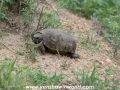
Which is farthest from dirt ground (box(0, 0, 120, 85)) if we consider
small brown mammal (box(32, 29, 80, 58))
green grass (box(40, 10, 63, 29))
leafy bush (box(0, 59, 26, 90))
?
A: leafy bush (box(0, 59, 26, 90))

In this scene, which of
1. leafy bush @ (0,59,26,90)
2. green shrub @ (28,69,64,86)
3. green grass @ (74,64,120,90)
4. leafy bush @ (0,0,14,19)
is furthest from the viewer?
leafy bush @ (0,0,14,19)

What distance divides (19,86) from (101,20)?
14.2 feet

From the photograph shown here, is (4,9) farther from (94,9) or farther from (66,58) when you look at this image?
(94,9)

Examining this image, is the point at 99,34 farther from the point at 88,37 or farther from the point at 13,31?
the point at 13,31

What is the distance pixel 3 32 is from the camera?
18.3 feet

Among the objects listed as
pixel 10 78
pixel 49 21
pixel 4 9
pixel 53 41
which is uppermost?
pixel 4 9

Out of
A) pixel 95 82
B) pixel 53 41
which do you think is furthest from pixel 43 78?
pixel 53 41

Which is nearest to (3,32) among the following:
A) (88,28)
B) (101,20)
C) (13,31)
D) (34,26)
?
(13,31)

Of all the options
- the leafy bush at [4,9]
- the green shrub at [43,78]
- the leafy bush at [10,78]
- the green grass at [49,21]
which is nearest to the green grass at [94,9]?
the green grass at [49,21]

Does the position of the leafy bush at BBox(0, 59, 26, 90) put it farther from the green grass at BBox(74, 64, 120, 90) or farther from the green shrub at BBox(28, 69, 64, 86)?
the green grass at BBox(74, 64, 120, 90)

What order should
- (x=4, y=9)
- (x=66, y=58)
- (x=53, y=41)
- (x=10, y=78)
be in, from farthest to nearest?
(x=4, y=9) → (x=66, y=58) → (x=53, y=41) → (x=10, y=78)

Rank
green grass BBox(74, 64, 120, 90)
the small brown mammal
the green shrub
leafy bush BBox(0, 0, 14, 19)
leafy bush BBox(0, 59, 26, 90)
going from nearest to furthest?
leafy bush BBox(0, 59, 26, 90)
the green shrub
green grass BBox(74, 64, 120, 90)
the small brown mammal
leafy bush BBox(0, 0, 14, 19)

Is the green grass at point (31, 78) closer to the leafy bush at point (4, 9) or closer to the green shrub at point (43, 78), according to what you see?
the green shrub at point (43, 78)

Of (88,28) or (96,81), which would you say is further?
(88,28)
